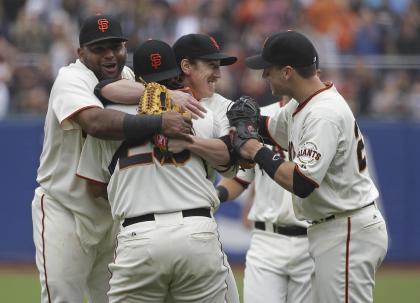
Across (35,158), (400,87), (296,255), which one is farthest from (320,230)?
(400,87)

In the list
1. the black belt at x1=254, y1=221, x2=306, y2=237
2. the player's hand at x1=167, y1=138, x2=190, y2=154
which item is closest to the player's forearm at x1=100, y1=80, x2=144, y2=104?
the player's hand at x1=167, y1=138, x2=190, y2=154

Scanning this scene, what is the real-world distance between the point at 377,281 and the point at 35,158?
508cm

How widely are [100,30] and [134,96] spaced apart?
73 cm

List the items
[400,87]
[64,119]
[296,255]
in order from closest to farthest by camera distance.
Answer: [64,119], [296,255], [400,87]

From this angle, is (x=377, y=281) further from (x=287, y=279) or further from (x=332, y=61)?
(x=287, y=279)

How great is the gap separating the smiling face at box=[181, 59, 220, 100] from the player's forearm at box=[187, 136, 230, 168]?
17.2 inches

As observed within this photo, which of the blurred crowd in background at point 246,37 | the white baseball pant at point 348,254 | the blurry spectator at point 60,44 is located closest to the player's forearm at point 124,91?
the white baseball pant at point 348,254

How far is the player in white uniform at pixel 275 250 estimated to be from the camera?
7.52m

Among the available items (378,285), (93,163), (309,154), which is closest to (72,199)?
(93,163)

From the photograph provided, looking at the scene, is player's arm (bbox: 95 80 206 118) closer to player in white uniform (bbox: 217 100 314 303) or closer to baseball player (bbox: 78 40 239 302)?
baseball player (bbox: 78 40 239 302)

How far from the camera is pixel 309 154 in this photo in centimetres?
610

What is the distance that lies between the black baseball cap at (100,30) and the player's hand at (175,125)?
3.00 feet

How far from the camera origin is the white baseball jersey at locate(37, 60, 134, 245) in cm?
646

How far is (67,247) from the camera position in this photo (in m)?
6.72
